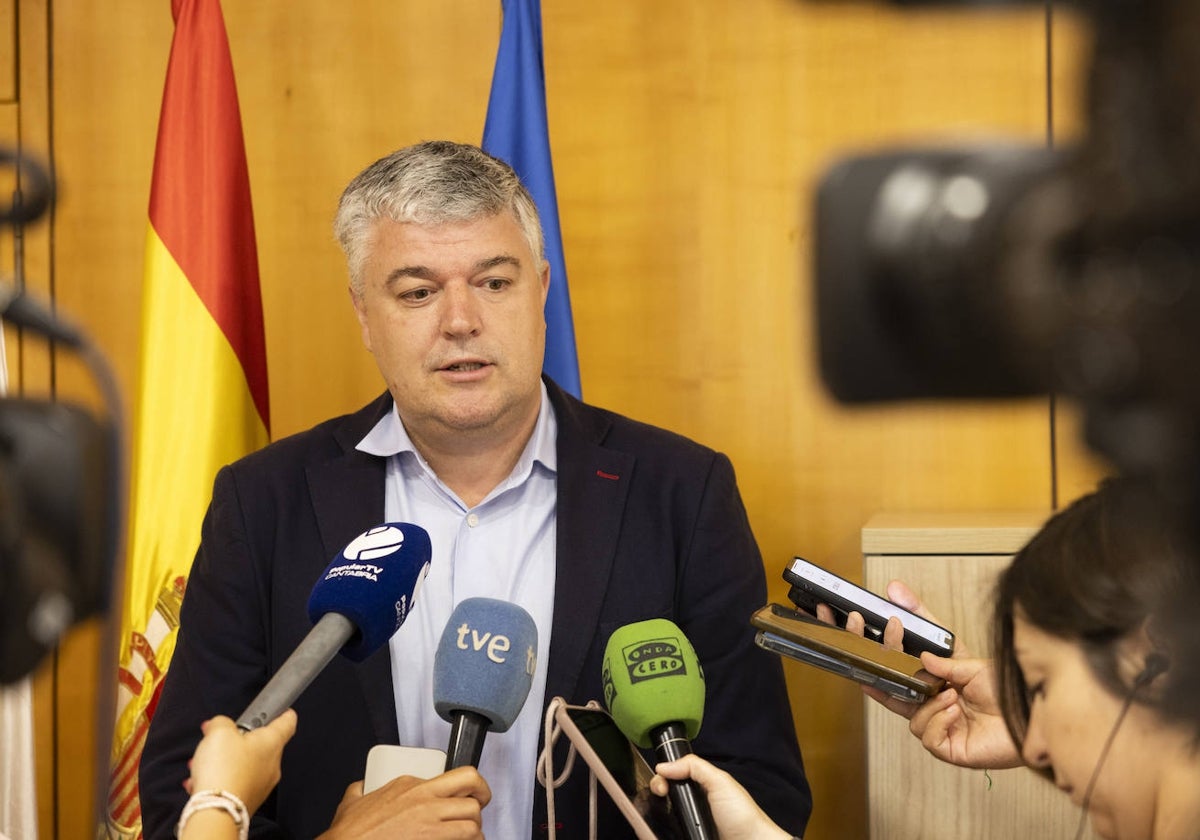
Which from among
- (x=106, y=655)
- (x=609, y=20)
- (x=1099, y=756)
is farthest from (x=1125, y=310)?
(x=609, y=20)

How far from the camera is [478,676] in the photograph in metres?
1.55

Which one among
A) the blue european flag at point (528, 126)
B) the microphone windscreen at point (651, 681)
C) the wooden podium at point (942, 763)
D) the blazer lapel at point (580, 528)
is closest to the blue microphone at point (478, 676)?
the microphone windscreen at point (651, 681)

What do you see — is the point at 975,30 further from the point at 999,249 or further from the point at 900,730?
the point at 999,249

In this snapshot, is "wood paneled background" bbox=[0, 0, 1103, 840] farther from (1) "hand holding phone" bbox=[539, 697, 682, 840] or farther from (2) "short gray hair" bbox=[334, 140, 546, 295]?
(1) "hand holding phone" bbox=[539, 697, 682, 840]

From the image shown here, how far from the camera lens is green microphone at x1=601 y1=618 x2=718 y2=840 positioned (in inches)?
61.1

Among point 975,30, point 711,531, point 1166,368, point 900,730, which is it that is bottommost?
point 900,730

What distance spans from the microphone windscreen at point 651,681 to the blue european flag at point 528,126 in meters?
1.19

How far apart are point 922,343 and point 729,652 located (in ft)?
5.05

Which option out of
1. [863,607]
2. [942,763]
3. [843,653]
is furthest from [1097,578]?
[942,763]

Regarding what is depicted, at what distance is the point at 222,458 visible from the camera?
2748mm

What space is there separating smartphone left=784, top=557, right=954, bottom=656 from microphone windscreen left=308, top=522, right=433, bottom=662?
1.75 ft

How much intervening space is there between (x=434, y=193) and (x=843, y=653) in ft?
3.15

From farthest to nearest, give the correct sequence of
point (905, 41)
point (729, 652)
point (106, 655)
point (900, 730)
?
point (905, 41) < point (900, 730) < point (729, 652) < point (106, 655)

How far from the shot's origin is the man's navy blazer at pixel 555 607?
81.6 inches
